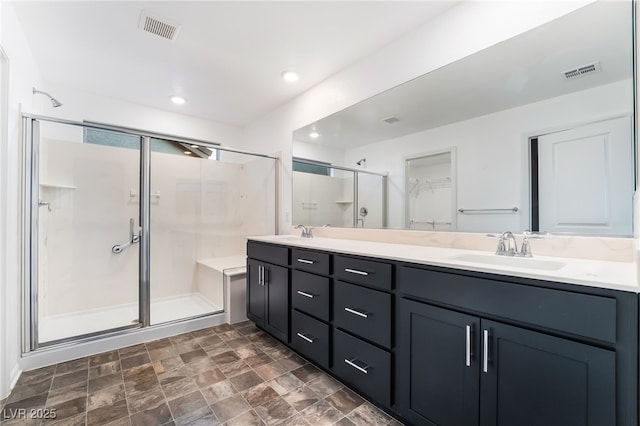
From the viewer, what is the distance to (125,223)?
9.57ft

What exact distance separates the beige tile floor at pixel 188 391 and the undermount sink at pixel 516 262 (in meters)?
0.94

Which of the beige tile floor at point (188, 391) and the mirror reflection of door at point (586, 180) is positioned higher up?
the mirror reflection of door at point (586, 180)

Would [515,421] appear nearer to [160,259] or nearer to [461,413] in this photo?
[461,413]

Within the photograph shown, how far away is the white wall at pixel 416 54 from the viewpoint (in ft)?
4.81

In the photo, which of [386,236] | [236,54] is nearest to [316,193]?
[386,236]

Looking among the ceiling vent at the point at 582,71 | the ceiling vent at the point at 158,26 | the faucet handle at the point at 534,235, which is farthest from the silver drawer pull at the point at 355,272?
the ceiling vent at the point at 158,26

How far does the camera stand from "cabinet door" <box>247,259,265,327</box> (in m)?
2.40

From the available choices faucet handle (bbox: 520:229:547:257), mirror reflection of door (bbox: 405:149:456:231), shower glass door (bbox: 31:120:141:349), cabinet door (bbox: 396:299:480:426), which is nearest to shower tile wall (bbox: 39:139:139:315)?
shower glass door (bbox: 31:120:141:349)

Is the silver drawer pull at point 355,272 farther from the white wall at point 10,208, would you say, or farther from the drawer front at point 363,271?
the white wall at point 10,208

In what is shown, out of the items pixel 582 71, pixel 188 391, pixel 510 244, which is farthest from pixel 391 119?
pixel 188 391

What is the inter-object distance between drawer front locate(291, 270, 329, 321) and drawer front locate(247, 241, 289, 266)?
0.16 metres

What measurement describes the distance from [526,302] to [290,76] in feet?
8.03

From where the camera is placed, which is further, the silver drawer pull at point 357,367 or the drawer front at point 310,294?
the drawer front at point 310,294

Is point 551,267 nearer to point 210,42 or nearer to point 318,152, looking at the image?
point 318,152
